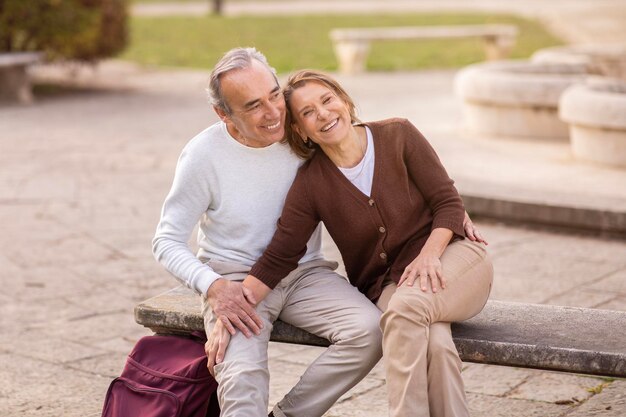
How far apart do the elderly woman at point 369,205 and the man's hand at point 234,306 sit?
0.15 feet

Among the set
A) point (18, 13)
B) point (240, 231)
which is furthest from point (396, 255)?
point (18, 13)

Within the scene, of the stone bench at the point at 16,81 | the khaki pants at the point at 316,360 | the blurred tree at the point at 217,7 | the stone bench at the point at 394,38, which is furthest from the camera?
the blurred tree at the point at 217,7

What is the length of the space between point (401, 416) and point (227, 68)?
1114 millimetres

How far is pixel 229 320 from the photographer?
3.27 m

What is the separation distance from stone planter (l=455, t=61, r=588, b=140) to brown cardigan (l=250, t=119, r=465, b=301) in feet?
16.3

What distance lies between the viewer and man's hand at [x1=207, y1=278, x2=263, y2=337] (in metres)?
3.27

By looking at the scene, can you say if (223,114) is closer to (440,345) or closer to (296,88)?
(296,88)

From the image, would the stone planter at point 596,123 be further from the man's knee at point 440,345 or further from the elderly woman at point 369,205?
the man's knee at point 440,345

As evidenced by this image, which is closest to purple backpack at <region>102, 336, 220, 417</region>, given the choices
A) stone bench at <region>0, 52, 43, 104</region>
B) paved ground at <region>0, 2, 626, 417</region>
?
paved ground at <region>0, 2, 626, 417</region>

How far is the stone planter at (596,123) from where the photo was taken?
698 centimetres

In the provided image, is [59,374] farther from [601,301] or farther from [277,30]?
[277,30]

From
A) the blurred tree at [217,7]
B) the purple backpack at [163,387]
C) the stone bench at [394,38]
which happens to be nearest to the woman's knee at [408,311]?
the purple backpack at [163,387]

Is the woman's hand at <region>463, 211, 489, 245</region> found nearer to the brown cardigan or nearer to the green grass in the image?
the brown cardigan

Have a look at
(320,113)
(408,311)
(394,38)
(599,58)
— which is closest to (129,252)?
(320,113)
